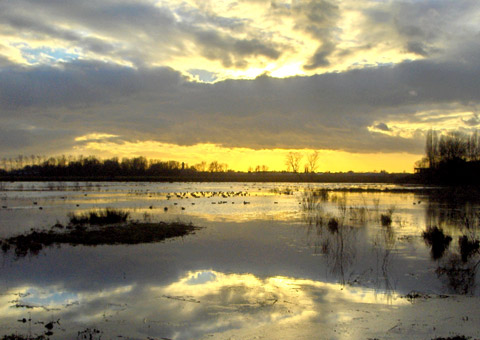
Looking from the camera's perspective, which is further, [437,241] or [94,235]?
[94,235]

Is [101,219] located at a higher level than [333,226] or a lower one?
higher

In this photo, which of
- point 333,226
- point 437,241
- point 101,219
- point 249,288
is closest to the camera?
point 249,288

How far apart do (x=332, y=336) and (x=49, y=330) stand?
5.05 meters

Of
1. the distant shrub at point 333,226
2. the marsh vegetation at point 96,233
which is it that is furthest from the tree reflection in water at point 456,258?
the marsh vegetation at point 96,233

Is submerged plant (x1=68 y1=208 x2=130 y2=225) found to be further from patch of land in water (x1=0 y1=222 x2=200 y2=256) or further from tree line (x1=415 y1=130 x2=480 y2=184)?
tree line (x1=415 y1=130 x2=480 y2=184)

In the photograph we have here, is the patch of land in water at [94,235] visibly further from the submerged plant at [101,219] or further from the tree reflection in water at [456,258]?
the tree reflection in water at [456,258]

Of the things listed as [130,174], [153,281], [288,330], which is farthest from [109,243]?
[130,174]

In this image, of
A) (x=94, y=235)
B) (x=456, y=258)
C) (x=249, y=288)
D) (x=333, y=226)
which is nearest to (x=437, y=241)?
(x=456, y=258)

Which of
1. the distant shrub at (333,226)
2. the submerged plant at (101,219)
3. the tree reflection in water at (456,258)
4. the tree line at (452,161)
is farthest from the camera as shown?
the tree line at (452,161)

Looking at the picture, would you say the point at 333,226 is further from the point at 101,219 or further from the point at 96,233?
the point at 101,219

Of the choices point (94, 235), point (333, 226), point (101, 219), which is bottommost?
point (94, 235)

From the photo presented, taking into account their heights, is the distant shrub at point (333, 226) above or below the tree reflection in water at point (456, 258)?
above

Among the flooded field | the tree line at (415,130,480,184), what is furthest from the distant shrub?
the tree line at (415,130,480,184)

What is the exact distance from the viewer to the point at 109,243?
55.4 feet
